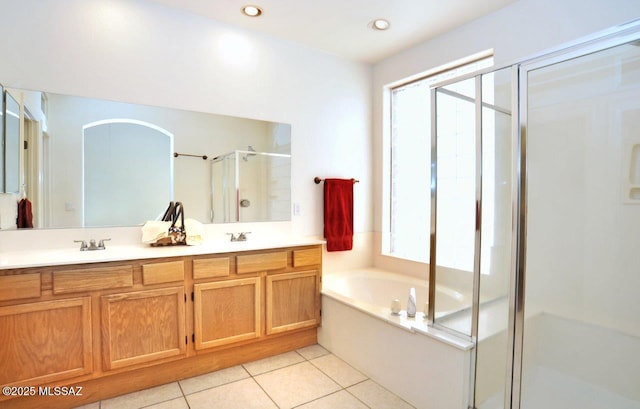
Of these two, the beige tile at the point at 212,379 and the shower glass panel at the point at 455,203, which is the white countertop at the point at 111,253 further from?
the shower glass panel at the point at 455,203

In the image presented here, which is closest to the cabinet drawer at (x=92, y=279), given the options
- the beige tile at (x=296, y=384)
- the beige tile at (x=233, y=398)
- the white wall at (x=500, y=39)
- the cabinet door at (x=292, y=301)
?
the beige tile at (x=233, y=398)

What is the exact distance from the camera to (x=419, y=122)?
3191 mm

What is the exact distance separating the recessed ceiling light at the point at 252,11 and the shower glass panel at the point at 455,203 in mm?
1409

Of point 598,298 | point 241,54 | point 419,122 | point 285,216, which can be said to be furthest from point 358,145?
point 598,298

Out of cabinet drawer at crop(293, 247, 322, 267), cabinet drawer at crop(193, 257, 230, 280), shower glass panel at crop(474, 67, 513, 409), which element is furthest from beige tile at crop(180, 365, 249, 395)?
shower glass panel at crop(474, 67, 513, 409)

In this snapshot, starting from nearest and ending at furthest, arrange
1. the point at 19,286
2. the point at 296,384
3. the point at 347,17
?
the point at 19,286, the point at 296,384, the point at 347,17

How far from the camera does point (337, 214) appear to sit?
3.18 meters

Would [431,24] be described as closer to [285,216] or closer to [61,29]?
[285,216]

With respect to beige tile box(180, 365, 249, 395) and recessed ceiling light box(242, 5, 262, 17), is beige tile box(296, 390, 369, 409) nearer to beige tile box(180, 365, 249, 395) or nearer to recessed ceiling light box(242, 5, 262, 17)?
beige tile box(180, 365, 249, 395)

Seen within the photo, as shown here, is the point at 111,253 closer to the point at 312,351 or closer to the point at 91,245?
the point at 91,245

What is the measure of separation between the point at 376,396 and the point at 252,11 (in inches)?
107

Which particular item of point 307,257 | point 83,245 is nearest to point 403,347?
point 307,257

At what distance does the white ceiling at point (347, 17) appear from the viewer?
7.91 feet

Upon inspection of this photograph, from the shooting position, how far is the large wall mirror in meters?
2.12
